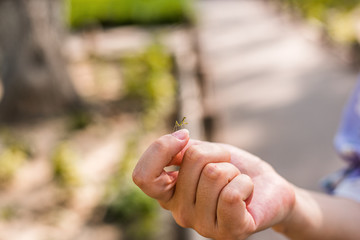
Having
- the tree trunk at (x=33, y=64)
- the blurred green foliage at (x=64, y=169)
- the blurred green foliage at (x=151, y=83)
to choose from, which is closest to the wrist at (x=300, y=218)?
the blurred green foliage at (x=64, y=169)

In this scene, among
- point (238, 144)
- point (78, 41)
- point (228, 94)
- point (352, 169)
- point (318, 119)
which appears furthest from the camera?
point (78, 41)

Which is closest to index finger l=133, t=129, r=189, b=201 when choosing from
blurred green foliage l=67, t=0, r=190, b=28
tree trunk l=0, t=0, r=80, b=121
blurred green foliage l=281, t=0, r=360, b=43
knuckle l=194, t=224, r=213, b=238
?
knuckle l=194, t=224, r=213, b=238

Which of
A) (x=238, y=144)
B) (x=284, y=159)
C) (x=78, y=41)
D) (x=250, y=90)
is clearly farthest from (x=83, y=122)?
(x=78, y=41)

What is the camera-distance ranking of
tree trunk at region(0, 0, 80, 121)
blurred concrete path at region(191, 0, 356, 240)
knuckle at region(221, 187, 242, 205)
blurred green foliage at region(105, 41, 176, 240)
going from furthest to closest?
tree trunk at region(0, 0, 80, 121)
blurred concrete path at region(191, 0, 356, 240)
blurred green foliage at region(105, 41, 176, 240)
knuckle at region(221, 187, 242, 205)

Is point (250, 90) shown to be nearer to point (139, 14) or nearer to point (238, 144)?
point (238, 144)

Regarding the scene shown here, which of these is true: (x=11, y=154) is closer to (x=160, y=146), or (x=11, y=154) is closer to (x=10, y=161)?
(x=10, y=161)

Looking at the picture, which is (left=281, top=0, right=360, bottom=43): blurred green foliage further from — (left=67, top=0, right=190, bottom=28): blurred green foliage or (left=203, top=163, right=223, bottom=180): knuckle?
(left=203, top=163, right=223, bottom=180): knuckle

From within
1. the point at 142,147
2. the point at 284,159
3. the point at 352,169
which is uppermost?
the point at 352,169

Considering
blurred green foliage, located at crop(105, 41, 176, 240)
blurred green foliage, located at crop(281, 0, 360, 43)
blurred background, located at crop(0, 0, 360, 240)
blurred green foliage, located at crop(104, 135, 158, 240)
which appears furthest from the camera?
blurred green foliage, located at crop(281, 0, 360, 43)

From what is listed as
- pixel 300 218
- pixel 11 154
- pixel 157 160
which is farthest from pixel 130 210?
pixel 157 160
